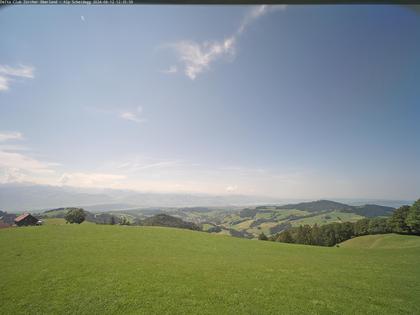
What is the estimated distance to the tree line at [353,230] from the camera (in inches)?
2173

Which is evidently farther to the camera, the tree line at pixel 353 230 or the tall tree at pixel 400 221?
the tree line at pixel 353 230

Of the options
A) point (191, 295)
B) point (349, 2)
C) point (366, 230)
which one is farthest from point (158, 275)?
point (366, 230)

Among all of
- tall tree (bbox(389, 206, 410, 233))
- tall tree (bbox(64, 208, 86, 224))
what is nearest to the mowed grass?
tall tree (bbox(389, 206, 410, 233))

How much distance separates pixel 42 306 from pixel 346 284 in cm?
1570

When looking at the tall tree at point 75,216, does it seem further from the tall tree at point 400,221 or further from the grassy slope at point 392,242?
the tall tree at point 400,221

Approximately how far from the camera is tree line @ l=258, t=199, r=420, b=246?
55188 mm

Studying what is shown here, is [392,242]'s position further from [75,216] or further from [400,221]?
[75,216]

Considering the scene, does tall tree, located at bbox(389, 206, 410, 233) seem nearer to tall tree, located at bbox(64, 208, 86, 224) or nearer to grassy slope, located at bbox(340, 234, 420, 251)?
grassy slope, located at bbox(340, 234, 420, 251)

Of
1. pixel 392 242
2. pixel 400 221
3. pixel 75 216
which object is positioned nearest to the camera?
pixel 392 242

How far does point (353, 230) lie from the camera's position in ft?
236

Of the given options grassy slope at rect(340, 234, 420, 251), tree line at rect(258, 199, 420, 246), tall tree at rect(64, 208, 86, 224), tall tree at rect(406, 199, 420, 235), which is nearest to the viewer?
grassy slope at rect(340, 234, 420, 251)

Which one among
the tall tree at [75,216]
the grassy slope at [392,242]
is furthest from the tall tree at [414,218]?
the tall tree at [75,216]

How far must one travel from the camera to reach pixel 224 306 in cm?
857

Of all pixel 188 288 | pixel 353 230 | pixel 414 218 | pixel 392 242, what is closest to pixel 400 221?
pixel 414 218
